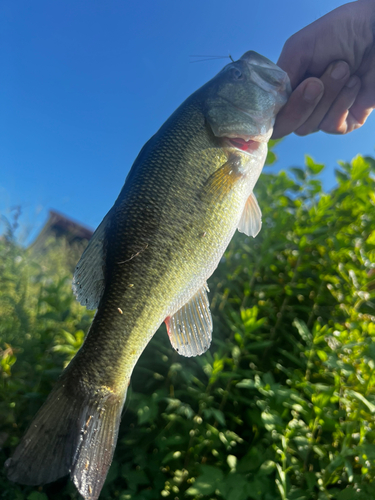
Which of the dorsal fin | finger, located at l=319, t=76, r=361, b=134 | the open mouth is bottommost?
the dorsal fin

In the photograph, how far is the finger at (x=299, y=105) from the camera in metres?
1.67

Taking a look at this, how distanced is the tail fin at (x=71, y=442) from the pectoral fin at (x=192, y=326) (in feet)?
1.02

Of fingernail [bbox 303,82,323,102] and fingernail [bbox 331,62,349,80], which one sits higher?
fingernail [bbox 331,62,349,80]

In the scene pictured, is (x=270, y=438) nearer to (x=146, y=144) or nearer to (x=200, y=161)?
(x=200, y=161)

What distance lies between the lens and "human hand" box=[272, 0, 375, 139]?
5.77 ft

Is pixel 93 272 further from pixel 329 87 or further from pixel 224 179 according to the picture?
pixel 329 87

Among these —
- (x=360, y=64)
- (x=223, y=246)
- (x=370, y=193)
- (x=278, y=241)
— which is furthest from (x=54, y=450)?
(x=360, y=64)

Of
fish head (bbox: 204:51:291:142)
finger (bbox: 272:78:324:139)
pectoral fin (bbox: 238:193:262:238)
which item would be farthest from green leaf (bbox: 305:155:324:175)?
pectoral fin (bbox: 238:193:262:238)

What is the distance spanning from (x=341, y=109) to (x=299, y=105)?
0.43m

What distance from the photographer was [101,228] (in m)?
1.24

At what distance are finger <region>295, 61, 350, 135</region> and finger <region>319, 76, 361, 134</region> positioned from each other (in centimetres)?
5

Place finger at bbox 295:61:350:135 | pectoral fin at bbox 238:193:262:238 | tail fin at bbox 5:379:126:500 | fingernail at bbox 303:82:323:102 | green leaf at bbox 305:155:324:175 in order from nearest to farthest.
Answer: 1. tail fin at bbox 5:379:126:500
2. pectoral fin at bbox 238:193:262:238
3. fingernail at bbox 303:82:323:102
4. finger at bbox 295:61:350:135
5. green leaf at bbox 305:155:324:175

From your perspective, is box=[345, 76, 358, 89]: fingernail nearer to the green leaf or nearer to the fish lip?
the green leaf

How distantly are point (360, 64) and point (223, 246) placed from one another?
163cm
